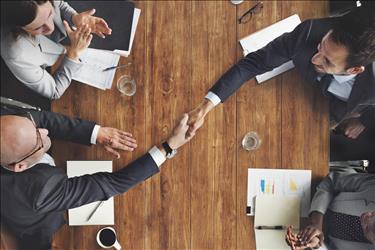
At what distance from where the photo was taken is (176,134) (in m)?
1.40

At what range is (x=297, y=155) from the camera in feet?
4.74

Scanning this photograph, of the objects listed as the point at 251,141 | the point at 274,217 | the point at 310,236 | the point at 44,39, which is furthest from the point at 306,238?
the point at 44,39

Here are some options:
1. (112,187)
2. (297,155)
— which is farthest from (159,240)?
(297,155)

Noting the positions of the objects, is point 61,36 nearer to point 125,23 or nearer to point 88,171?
point 125,23

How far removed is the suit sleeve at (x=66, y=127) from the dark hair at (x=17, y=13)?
0.96 feet

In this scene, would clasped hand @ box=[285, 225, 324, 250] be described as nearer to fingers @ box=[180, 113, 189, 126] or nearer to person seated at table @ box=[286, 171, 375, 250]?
person seated at table @ box=[286, 171, 375, 250]

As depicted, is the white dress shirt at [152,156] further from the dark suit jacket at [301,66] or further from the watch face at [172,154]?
the dark suit jacket at [301,66]

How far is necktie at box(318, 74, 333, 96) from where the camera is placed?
4.54ft

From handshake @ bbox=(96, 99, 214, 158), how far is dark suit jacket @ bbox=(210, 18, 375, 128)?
9cm

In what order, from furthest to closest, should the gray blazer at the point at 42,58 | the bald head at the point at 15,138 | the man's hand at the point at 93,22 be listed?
the man's hand at the point at 93,22 → the gray blazer at the point at 42,58 → the bald head at the point at 15,138

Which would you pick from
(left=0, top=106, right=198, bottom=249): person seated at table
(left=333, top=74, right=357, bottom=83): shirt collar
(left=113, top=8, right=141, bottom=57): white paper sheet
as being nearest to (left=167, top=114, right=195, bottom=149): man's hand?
(left=0, top=106, right=198, bottom=249): person seated at table

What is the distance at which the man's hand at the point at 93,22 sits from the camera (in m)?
1.42

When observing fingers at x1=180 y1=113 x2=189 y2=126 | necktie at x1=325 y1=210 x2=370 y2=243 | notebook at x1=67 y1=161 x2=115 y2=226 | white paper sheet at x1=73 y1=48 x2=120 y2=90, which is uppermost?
white paper sheet at x1=73 y1=48 x2=120 y2=90

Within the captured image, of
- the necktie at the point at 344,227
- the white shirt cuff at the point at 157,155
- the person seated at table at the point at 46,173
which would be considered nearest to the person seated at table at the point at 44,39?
the person seated at table at the point at 46,173
